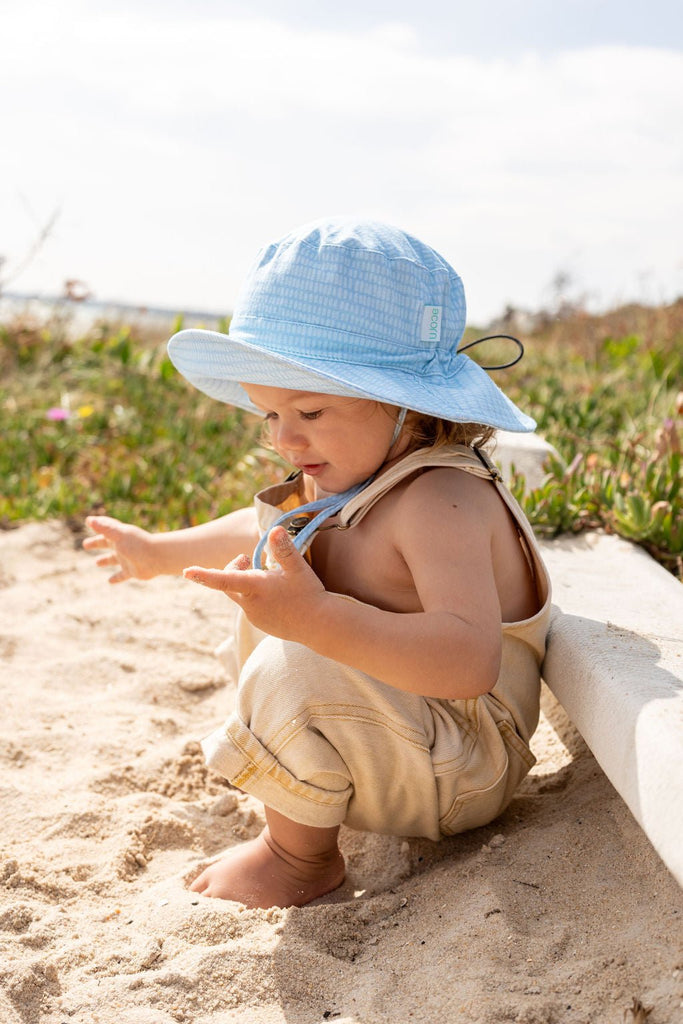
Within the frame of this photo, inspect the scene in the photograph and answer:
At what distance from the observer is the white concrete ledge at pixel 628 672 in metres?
1.49

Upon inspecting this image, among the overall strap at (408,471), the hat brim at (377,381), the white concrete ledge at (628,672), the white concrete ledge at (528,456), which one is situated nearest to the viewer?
the white concrete ledge at (628,672)

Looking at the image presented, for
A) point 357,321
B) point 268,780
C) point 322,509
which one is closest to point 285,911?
point 268,780

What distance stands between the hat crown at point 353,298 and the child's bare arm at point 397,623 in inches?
15.9

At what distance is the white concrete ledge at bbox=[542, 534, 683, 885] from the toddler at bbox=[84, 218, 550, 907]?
141 millimetres

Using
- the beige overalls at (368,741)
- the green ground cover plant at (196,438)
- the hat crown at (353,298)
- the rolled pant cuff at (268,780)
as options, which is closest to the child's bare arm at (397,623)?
the beige overalls at (368,741)

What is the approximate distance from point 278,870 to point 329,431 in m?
0.86

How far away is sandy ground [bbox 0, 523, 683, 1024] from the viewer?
1536 mm

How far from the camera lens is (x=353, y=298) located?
6.04 ft

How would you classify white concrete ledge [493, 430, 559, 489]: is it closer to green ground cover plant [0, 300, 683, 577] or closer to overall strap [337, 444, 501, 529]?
green ground cover plant [0, 300, 683, 577]

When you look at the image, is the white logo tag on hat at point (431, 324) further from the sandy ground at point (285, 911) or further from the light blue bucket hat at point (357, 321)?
the sandy ground at point (285, 911)

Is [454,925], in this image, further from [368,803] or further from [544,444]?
[544,444]

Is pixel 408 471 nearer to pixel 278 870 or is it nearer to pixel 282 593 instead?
pixel 282 593

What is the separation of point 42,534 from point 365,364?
254cm

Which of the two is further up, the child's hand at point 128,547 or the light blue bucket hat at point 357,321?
the light blue bucket hat at point 357,321
